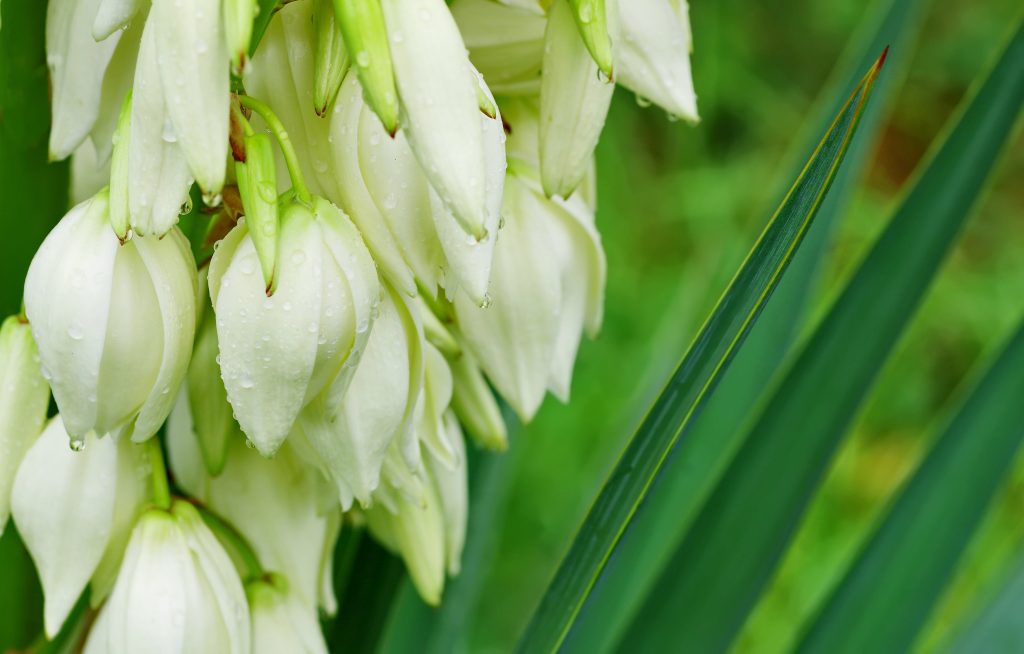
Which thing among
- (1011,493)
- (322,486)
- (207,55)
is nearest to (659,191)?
(1011,493)

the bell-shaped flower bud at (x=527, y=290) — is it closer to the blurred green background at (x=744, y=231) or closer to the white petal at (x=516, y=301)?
the white petal at (x=516, y=301)

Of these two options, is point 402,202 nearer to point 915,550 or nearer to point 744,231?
point 915,550

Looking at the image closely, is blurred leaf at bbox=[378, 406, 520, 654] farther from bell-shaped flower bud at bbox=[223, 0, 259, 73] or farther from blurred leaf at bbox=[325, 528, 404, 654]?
bell-shaped flower bud at bbox=[223, 0, 259, 73]

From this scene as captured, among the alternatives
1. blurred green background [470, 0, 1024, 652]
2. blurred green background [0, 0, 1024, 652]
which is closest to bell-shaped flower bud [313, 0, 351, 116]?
blurred green background [0, 0, 1024, 652]

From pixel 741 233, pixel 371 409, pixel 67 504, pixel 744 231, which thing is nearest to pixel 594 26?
pixel 371 409

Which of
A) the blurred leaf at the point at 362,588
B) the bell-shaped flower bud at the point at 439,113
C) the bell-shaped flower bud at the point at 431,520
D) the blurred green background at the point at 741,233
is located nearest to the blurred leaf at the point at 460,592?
the blurred leaf at the point at 362,588
